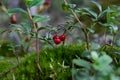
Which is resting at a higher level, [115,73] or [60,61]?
[115,73]

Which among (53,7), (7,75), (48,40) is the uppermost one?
(48,40)

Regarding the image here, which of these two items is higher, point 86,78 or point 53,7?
point 86,78

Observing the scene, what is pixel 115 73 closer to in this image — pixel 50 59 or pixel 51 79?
pixel 51 79

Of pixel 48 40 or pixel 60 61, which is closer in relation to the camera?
pixel 60 61

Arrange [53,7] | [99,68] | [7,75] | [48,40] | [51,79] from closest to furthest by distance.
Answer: [99,68] < [51,79] < [7,75] < [48,40] < [53,7]

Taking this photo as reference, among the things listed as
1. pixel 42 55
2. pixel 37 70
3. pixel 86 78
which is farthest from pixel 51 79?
pixel 86 78

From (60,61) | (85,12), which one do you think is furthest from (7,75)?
(85,12)

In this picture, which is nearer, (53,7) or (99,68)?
(99,68)

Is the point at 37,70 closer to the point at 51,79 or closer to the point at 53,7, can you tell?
the point at 51,79

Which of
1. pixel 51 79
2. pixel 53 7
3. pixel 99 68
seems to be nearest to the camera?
pixel 99 68
